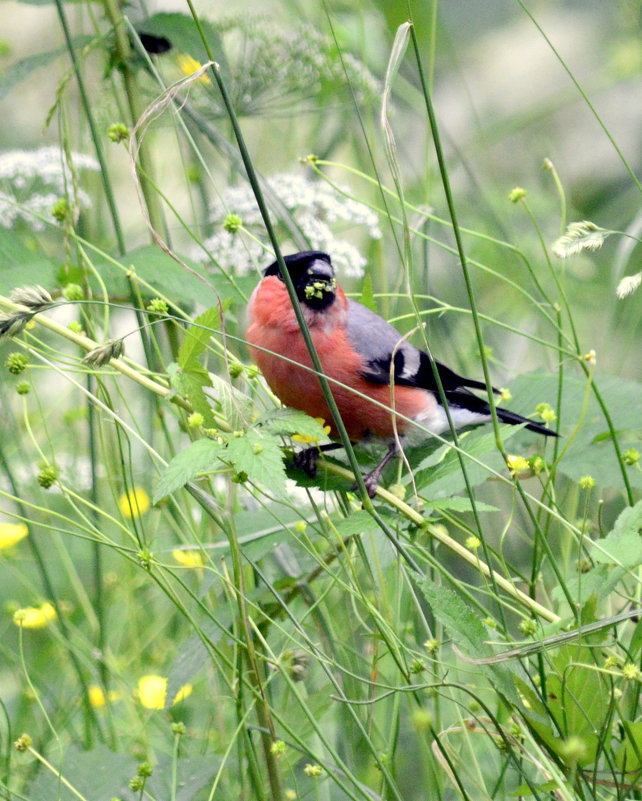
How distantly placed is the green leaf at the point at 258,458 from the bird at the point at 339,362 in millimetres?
390

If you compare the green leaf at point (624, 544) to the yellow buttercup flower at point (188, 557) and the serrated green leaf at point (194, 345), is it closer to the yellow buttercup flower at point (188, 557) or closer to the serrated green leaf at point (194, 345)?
the serrated green leaf at point (194, 345)

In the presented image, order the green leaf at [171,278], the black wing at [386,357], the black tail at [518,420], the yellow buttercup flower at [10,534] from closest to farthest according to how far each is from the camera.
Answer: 1. the green leaf at [171,278]
2. the black tail at [518,420]
3. the black wing at [386,357]
4. the yellow buttercup flower at [10,534]

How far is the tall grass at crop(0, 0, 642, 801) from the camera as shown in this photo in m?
1.03

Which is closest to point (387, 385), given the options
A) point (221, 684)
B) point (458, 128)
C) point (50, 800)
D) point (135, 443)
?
point (221, 684)

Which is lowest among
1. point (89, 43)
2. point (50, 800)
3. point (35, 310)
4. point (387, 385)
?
point (50, 800)

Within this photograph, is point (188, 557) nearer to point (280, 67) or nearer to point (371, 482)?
point (371, 482)

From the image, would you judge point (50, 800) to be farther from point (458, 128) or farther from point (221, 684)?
point (458, 128)

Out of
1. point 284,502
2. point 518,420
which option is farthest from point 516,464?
point 518,420

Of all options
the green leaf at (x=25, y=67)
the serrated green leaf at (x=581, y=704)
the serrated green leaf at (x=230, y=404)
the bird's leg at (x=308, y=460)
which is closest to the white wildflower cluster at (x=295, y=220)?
the green leaf at (x=25, y=67)

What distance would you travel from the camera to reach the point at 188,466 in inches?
38.7

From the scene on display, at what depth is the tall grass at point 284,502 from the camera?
1033 mm

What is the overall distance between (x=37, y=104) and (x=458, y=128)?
6.32ft

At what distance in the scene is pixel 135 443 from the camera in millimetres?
2576

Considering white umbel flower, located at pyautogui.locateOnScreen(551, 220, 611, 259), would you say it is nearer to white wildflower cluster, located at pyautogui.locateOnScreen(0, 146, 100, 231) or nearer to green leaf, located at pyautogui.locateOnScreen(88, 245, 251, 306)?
green leaf, located at pyautogui.locateOnScreen(88, 245, 251, 306)
